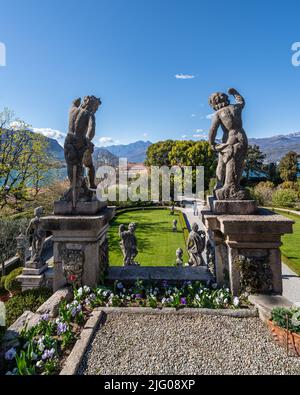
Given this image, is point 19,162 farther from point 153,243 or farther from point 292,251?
point 292,251

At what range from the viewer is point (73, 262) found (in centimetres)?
355

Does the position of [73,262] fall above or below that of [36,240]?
above

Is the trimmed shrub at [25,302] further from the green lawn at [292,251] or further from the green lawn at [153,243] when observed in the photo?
the green lawn at [292,251]

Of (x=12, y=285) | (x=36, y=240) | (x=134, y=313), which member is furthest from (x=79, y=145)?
(x=12, y=285)

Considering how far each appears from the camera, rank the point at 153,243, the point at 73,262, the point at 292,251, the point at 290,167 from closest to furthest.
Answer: the point at 73,262 < the point at 292,251 < the point at 153,243 < the point at 290,167

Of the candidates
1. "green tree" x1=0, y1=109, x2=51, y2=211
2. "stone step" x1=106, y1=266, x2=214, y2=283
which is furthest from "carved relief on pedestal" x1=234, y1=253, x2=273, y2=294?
"green tree" x1=0, y1=109, x2=51, y2=211

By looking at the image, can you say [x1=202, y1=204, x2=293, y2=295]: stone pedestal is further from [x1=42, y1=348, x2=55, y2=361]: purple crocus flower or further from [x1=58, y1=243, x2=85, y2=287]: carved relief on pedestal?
[x1=42, y1=348, x2=55, y2=361]: purple crocus flower

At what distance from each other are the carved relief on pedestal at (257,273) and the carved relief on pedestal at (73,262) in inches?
94.0

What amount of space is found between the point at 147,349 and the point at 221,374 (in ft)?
2.44

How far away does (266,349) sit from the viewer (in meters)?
2.36

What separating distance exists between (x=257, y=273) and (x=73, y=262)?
2729 millimetres
